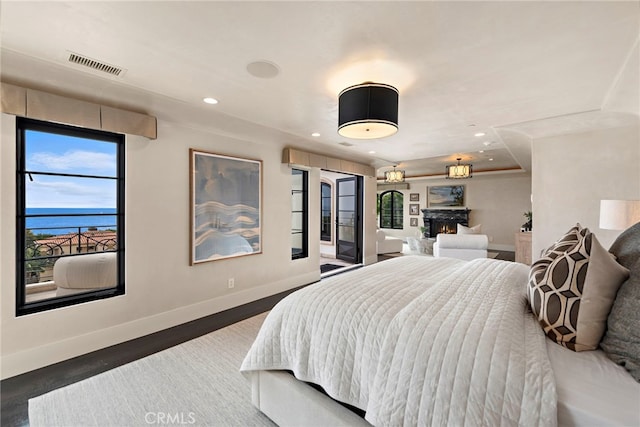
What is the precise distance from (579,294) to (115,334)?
363 centimetres

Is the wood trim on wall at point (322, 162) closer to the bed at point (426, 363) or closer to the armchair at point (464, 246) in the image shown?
the armchair at point (464, 246)

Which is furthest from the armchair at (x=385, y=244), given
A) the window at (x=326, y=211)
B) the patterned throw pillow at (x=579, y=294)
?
the patterned throw pillow at (x=579, y=294)

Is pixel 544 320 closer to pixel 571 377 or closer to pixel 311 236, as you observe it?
pixel 571 377

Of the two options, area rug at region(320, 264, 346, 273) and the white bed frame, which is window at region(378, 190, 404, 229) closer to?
area rug at region(320, 264, 346, 273)

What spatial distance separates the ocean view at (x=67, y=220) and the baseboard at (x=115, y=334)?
3.33ft

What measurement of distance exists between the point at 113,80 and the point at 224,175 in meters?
1.54

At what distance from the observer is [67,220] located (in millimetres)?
2582

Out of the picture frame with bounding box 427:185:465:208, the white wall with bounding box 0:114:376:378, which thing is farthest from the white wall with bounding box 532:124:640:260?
the picture frame with bounding box 427:185:465:208

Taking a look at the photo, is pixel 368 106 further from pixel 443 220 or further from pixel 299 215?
pixel 443 220

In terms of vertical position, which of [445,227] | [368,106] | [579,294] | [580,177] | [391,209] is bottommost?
[445,227]

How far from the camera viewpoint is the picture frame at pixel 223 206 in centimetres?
337

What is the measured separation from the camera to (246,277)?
392cm

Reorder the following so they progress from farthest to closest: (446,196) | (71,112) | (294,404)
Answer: (446,196)
(71,112)
(294,404)

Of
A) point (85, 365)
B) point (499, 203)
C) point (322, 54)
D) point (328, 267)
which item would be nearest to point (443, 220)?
point (499, 203)
